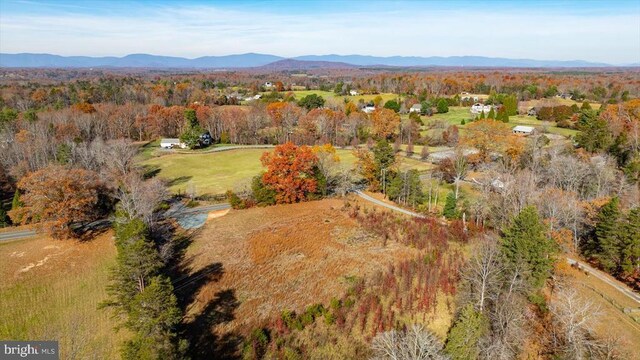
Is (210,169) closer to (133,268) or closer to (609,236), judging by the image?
(133,268)

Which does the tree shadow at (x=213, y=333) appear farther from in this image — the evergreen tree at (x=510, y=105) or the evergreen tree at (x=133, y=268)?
the evergreen tree at (x=510, y=105)

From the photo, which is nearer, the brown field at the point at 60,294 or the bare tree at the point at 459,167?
the brown field at the point at 60,294

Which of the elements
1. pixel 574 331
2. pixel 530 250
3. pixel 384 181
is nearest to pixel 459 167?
pixel 384 181

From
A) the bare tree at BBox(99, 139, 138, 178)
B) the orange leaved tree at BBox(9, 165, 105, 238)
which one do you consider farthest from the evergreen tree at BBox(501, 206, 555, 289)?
the bare tree at BBox(99, 139, 138, 178)

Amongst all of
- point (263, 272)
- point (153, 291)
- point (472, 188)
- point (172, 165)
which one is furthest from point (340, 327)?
point (172, 165)

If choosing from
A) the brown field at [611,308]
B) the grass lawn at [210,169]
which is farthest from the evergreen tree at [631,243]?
the grass lawn at [210,169]

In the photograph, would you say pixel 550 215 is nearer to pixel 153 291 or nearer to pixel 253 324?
pixel 253 324

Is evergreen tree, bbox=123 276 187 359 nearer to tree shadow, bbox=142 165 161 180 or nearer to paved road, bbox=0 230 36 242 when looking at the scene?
paved road, bbox=0 230 36 242
